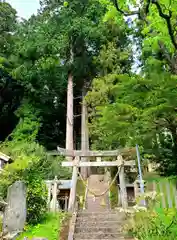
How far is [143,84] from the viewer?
592 cm

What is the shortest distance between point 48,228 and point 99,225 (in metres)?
1.51

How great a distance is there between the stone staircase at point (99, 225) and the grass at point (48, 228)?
585 mm

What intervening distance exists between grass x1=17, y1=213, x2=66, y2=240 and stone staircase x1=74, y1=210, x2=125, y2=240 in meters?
0.58

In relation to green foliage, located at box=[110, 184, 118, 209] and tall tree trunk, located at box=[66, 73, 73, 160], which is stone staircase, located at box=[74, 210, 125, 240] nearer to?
green foliage, located at box=[110, 184, 118, 209]

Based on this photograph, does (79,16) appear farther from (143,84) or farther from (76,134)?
(143,84)

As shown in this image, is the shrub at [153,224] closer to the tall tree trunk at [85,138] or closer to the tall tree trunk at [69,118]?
the tall tree trunk at [85,138]

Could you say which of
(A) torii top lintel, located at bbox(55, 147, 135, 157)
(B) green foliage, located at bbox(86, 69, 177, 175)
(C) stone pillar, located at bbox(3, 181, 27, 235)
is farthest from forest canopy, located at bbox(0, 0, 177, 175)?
(C) stone pillar, located at bbox(3, 181, 27, 235)

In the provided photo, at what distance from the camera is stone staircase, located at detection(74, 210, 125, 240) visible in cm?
744

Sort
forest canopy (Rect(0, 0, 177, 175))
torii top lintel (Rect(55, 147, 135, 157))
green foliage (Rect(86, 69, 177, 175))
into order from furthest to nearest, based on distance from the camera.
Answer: forest canopy (Rect(0, 0, 177, 175)) → torii top lintel (Rect(55, 147, 135, 157)) → green foliage (Rect(86, 69, 177, 175))

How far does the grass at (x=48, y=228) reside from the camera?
7442 mm

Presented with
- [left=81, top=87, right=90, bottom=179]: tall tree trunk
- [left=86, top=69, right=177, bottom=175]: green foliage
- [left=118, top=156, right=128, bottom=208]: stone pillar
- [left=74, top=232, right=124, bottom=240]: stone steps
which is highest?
[left=81, top=87, right=90, bottom=179]: tall tree trunk

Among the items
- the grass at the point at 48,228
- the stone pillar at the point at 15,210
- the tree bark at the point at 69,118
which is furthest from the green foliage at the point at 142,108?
the tree bark at the point at 69,118

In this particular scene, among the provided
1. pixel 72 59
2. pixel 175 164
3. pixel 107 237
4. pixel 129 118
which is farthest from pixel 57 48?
pixel 107 237

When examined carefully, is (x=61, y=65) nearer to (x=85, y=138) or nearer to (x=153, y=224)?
(x=85, y=138)
